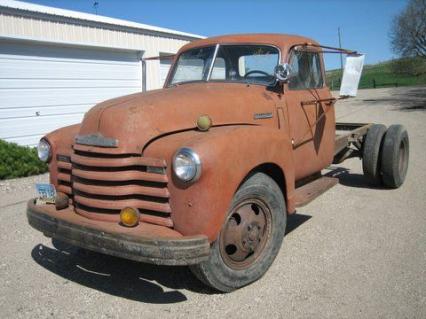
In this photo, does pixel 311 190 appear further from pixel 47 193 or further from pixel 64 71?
pixel 64 71

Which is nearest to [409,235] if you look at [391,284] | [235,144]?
[391,284]

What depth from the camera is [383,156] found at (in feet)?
21.2

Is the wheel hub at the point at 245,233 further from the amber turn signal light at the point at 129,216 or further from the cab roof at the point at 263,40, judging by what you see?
the cab roof at the point at 263,40

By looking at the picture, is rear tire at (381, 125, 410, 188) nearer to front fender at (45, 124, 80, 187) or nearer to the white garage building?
front fender at (45, 124, 80, 187)

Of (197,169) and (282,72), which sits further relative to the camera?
(282,72)

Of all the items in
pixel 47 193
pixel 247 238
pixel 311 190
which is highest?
pixel 47 193

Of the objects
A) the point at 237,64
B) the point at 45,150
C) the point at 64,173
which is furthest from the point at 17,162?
the point at 237,64

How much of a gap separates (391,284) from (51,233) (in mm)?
2801

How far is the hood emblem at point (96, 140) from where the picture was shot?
333 centimetres

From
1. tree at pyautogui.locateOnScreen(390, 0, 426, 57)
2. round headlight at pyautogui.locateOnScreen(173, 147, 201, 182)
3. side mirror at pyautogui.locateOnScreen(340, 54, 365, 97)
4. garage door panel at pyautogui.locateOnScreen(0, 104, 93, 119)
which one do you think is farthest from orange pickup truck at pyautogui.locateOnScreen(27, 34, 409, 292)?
tree at pyautogui.locateOnScreen(390, 0, 426, 57)

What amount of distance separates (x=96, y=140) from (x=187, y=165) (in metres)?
0.81

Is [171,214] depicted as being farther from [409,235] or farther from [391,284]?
[409,235]

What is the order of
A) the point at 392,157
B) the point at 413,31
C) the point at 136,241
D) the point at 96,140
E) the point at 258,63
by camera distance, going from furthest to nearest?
the point at 413,31
the point at 392,157
the point at 258,63
the point at 96,140
the point at 136,241

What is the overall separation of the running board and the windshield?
122 cm
